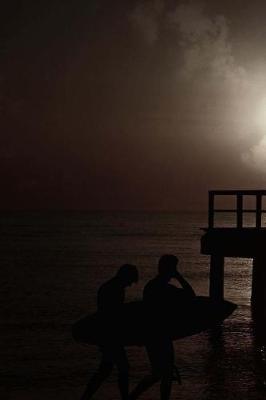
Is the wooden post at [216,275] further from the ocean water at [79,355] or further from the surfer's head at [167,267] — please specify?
the surfer's head at [167,267]

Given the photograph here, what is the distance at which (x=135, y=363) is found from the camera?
16.7 m

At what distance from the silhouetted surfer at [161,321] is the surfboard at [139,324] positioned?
13mm

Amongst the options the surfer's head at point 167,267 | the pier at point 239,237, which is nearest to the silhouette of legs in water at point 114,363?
the surfer's head at point 167,267

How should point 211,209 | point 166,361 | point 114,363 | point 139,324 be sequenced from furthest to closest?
point 211,209 → point 139,324 → point 114,363 → point 166,361

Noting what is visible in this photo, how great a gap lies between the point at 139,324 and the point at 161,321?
501 mm

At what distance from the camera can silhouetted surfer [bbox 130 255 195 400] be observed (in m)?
9.06

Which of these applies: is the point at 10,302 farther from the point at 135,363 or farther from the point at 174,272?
the point at 174,272

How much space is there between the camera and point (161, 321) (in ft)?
30.3

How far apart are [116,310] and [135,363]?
781cm

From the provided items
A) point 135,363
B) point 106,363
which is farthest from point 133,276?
point 135,363

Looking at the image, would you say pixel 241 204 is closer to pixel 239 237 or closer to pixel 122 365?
pixel 239 237

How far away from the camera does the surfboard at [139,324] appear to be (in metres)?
9.23

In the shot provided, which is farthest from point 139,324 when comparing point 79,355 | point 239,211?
point 239,211

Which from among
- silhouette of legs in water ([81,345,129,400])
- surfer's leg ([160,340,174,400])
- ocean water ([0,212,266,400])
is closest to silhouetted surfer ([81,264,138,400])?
silhouette of legs in water ([81,345,129,400])
